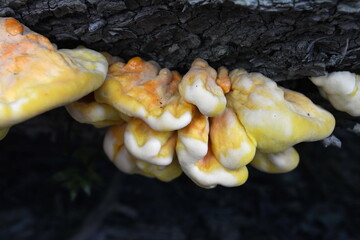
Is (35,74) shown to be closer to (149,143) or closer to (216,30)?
(149,143)

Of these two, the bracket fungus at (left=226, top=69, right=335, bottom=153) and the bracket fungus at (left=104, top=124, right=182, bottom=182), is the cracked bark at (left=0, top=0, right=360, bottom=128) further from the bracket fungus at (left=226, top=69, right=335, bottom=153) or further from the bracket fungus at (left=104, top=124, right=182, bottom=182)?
the bracket fungus at (left=104, top=124, right=182, bottom=182)

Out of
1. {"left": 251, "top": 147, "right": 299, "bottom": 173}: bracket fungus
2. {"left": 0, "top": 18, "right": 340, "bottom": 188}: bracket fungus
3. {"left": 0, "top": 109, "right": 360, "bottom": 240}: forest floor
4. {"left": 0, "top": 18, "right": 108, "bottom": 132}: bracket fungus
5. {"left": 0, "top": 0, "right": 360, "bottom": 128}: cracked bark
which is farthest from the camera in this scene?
{"left": 0, "top": 109, "right": 360, "bottom": 240}: forest floor

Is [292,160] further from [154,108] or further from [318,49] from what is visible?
[154,108]

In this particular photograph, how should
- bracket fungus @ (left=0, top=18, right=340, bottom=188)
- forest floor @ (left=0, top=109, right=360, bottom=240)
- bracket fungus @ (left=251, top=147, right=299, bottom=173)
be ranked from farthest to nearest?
1. forest floor @ (left=0, top=109, right=360, bottom=240)
2. bracket fungus @ (left=251, top=147, right=299, bottom=173)
3. bracket fungus @ (left=0, top=18, right=340, bottom=188)

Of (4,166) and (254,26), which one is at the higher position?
(254,26)

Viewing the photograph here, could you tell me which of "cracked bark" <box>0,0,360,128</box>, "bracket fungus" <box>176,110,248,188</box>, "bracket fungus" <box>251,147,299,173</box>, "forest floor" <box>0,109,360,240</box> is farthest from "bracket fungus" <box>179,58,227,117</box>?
"forest floor" <box>0,109,360,240</box>

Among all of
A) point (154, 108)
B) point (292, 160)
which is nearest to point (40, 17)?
point (154, 108)

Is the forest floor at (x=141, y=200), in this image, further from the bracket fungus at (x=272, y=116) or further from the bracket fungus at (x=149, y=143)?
the bracket fungus at (x=272, y=116)
